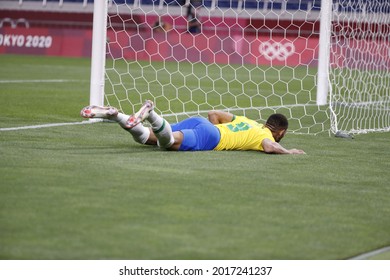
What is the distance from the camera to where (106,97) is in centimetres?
1361

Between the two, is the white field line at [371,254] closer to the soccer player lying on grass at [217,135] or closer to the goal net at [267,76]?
the soccer player lying on grass at [217,135]

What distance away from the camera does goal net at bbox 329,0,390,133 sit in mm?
12734

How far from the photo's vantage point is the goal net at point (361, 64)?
12.7m

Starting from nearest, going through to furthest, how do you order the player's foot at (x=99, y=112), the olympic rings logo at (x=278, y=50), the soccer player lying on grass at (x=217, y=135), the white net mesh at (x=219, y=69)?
1. the player's foot at (x=99, y=112)
2. the soccer player lying on grass at (x=217, y=135)
3. the white net mesh at (x=219, y=69)
4. the olympic rings logo at (x=278, y=50)

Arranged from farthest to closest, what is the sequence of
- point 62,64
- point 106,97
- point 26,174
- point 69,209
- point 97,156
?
1. point 62,64
2. point 106,97
3. point 97,156
4. point 26,174
5. point 69,209

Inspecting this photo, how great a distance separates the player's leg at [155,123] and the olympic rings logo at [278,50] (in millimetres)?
16334

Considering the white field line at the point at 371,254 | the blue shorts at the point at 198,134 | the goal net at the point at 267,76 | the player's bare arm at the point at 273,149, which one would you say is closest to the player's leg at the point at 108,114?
the blue shorts at the point at 198,134

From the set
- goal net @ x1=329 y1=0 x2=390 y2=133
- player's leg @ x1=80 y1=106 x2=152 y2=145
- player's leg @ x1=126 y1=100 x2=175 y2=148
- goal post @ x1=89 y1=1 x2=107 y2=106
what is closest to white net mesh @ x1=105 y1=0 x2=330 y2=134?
goal net @ x1=329 y1=0 x2=390 y2=133

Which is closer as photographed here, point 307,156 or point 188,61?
point 307,156

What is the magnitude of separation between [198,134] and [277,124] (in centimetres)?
71

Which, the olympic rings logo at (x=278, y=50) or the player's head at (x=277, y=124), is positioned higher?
the olympic rings logo at (x=278, y=50)

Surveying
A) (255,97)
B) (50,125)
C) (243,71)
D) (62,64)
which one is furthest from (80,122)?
(62,64)

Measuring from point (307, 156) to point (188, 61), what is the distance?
16.5 meters

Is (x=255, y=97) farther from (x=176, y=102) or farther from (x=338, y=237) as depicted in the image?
(x=338, y=237)
